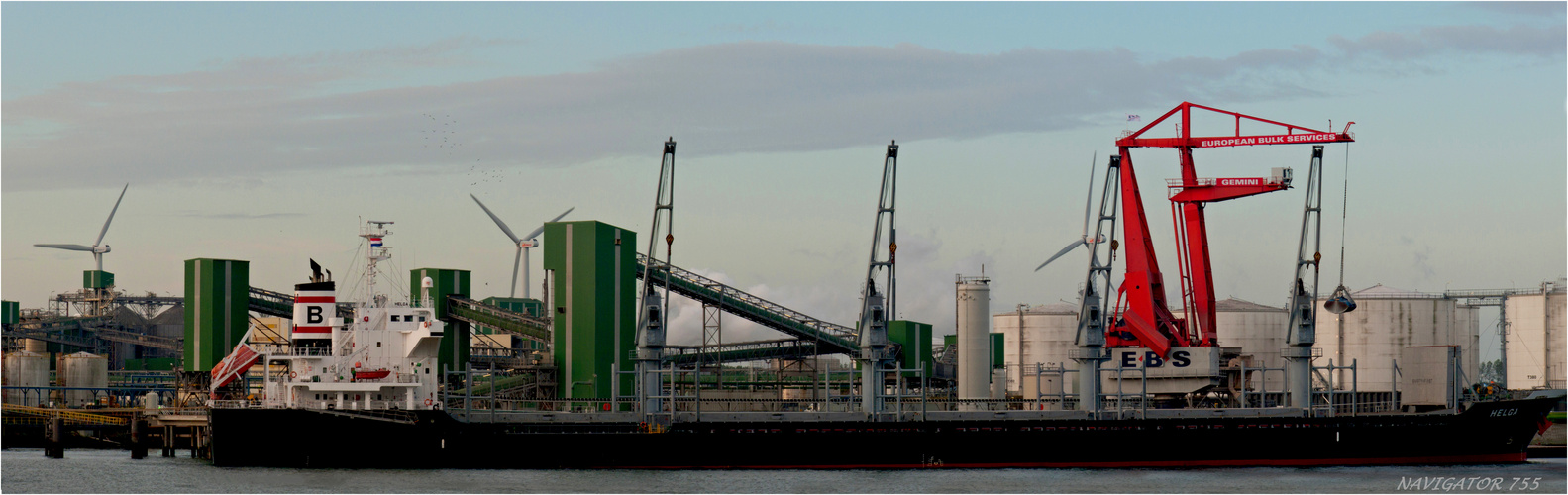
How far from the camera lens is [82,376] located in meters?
92.8

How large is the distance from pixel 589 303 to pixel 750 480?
64.1 feet

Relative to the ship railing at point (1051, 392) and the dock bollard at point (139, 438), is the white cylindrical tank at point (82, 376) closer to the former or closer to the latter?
the dock bollard at point (139, 438)

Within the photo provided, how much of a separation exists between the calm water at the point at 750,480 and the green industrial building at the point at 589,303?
14538mm

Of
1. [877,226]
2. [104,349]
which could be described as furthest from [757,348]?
[104,349]

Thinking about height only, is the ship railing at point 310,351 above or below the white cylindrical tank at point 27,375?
above

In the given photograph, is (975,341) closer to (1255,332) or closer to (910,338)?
(910,338)

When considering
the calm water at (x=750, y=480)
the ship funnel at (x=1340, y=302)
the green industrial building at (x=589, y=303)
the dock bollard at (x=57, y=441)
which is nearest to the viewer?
the calm water at (x=750, y=480)

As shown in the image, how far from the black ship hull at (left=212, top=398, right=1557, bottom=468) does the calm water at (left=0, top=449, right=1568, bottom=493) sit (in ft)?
3.56

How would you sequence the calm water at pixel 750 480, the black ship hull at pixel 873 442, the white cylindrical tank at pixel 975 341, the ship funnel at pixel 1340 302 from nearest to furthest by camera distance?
1. the calm water at pixel 750 480
2. the black ship hull at pixel 873 442
3. the ship funnel at pixel 1340 302
4. the white cylindrical tank at pixel 975 341

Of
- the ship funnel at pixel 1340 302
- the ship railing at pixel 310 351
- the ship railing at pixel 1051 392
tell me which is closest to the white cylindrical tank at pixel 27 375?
the ship railing at pixel 310 351

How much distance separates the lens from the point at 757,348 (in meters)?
83.7

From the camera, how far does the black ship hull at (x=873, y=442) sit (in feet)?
183

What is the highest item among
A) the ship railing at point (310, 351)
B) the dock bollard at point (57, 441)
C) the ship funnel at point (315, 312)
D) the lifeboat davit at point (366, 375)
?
the ship funnel at point (315, 312)

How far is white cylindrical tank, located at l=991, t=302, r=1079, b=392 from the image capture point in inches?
3964
